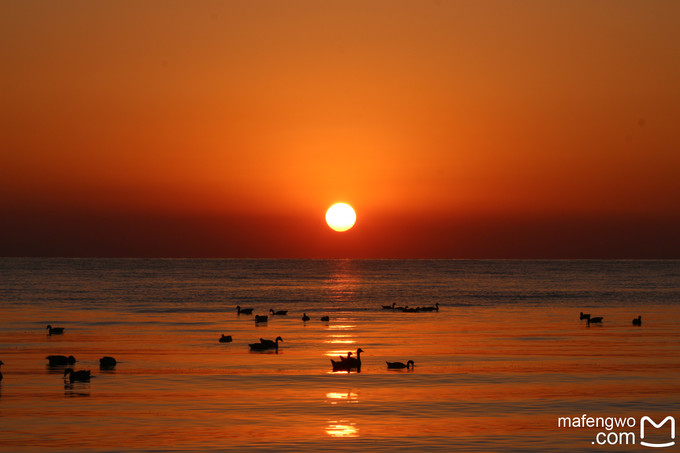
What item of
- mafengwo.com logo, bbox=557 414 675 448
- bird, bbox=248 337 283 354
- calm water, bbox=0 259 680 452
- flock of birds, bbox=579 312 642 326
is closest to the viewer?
mafengwo.com logo, bbox=557 414 675 448

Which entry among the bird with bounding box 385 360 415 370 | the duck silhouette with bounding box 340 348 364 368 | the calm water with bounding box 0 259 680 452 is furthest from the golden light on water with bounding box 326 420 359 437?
the bird with bounding box 385 360 415 370

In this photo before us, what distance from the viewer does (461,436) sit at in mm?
20781

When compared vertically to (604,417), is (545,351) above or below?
above

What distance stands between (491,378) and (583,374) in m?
3.61

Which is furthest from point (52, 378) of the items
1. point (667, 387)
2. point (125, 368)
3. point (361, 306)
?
point (361, 306)

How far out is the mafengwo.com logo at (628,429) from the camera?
2033 cm

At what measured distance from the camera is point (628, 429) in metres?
21.6

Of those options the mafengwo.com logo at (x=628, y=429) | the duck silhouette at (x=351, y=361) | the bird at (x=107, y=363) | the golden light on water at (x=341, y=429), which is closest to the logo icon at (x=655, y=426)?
the mafengwo.com logo at (x=628, y=429)

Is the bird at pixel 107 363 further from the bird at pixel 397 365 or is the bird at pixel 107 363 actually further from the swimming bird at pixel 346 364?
the bird at pixel 397 365

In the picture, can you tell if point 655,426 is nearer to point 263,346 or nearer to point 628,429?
point 628,429

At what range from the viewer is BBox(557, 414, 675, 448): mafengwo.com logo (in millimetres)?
20328

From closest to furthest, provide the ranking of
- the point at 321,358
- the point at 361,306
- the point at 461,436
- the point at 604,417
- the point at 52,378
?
the point at 461,436
the point at 604,417
the point at 52,378
the point at 321,358
the point at 361,306

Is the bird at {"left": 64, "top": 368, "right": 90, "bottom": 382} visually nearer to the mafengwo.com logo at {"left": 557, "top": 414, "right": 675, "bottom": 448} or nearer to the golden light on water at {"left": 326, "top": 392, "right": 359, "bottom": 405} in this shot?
the golden light on water at {"left": 326, "top": 392, "right": 359, "bottom": 405}

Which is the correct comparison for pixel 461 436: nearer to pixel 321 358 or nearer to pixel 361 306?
pixel 321 358
